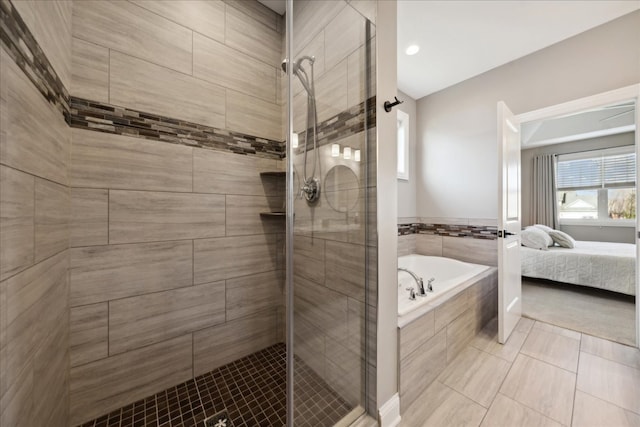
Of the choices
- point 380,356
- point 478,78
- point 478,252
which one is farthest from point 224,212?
point 478,78

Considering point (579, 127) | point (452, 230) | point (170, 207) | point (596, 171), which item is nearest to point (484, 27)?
point (452, 230)

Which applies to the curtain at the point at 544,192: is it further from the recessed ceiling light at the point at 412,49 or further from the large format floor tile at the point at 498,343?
the recessed ceiling light at the point at 412,49

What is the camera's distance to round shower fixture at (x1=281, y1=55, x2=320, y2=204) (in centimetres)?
97

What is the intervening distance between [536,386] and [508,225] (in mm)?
1172

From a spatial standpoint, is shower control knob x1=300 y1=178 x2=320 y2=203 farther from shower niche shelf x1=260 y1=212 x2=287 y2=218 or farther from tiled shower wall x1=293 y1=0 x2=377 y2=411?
shower niche shelf x1=260 y1=212 x2=287 y2=218

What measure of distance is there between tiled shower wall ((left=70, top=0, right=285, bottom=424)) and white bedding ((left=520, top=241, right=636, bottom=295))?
361cm

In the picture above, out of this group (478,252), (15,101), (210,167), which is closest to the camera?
(15,101)

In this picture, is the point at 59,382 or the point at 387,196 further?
the point at 387,196

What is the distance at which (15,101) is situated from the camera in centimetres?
70

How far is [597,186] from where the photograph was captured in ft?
14.9

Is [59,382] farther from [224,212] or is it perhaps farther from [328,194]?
[328,194]

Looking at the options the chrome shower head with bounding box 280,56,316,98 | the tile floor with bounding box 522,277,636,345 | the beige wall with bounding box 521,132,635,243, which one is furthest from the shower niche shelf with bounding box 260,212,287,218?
the beige wall with bounding box 521,132,635,243

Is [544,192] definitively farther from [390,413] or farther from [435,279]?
[390,413]

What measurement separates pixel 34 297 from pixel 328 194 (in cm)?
113
